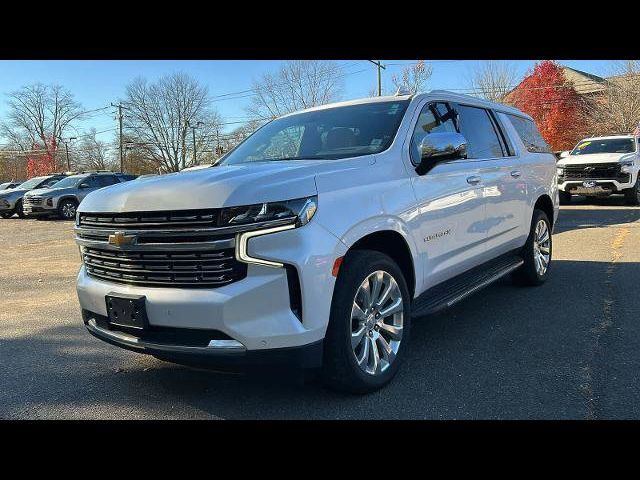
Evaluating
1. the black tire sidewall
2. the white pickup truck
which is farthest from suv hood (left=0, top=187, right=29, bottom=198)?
the black tire sidewall

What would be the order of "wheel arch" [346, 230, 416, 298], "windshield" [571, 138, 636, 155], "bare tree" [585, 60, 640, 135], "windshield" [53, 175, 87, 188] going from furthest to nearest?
"bare tree" [585, 60, 640, 135], "windshield" [53, 175, 87, 188], "windshield" [571, 138, 636, 155], "wheel arch" [346, 230, 416, 298]

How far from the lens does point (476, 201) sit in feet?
14.3

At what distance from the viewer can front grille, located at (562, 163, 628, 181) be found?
14.3 metres

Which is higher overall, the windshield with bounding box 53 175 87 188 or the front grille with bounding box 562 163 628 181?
the windshield with bounding box 53 175 87 188

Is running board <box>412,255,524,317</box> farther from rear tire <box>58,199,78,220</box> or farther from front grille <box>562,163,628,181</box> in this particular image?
rear tire <box>58,199,78,220</box>

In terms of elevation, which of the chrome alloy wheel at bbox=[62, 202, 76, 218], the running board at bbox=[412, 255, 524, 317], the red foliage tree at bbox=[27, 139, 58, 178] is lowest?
the running board at bbox=[412, 255, 524, 317]

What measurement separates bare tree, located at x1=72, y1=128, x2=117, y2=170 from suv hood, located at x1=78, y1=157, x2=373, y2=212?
76563mm

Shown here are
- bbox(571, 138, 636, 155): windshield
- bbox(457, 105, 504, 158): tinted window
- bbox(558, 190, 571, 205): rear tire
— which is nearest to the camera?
bbox(457, 105, 504, 158): tinted window

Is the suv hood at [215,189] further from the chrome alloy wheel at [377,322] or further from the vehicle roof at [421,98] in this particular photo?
the vehicle roof at [421,98]

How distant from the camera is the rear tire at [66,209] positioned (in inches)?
740

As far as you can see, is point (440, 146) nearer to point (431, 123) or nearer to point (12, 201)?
point (431, 123)

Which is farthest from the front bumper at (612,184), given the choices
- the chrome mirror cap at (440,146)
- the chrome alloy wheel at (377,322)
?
the chrome alloy wheel at (377,322)
